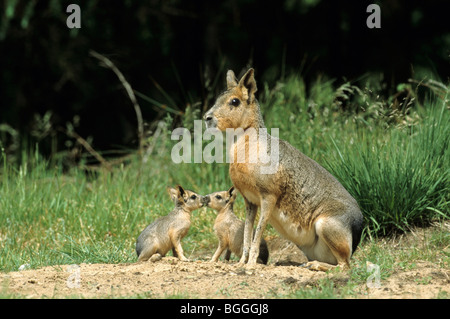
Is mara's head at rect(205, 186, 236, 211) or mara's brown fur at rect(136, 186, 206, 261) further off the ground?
mara's head at rect(205, 186, 236, 211)

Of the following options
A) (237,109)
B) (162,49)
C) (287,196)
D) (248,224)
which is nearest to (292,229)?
(287,196)

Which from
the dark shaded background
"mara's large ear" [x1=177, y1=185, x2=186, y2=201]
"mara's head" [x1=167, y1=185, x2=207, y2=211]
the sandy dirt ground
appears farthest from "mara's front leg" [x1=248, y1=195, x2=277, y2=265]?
the dark shaded background

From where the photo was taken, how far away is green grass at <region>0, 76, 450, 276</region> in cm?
750

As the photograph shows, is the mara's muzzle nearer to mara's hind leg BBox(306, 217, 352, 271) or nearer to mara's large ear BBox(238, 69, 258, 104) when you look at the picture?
mara's large ear BBox(238, 69, 258, 104)

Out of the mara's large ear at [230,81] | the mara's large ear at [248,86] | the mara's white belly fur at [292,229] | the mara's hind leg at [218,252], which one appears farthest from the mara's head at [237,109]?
the mara's hind leg at [218,252]

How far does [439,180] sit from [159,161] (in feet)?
13.5

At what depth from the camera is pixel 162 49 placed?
48.7ft

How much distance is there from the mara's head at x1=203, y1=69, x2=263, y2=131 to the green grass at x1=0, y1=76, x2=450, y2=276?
1.31 m

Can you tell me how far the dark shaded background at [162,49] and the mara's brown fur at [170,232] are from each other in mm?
5984

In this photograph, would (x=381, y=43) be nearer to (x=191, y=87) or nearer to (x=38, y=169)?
(x=191, y=87)

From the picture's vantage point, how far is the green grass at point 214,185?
24.6ft

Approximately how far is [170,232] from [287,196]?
1279 millimetres

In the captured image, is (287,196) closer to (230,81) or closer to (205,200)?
(205,200)

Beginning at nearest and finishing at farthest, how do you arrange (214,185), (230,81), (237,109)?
(237,109), (230,81), (214,185)
